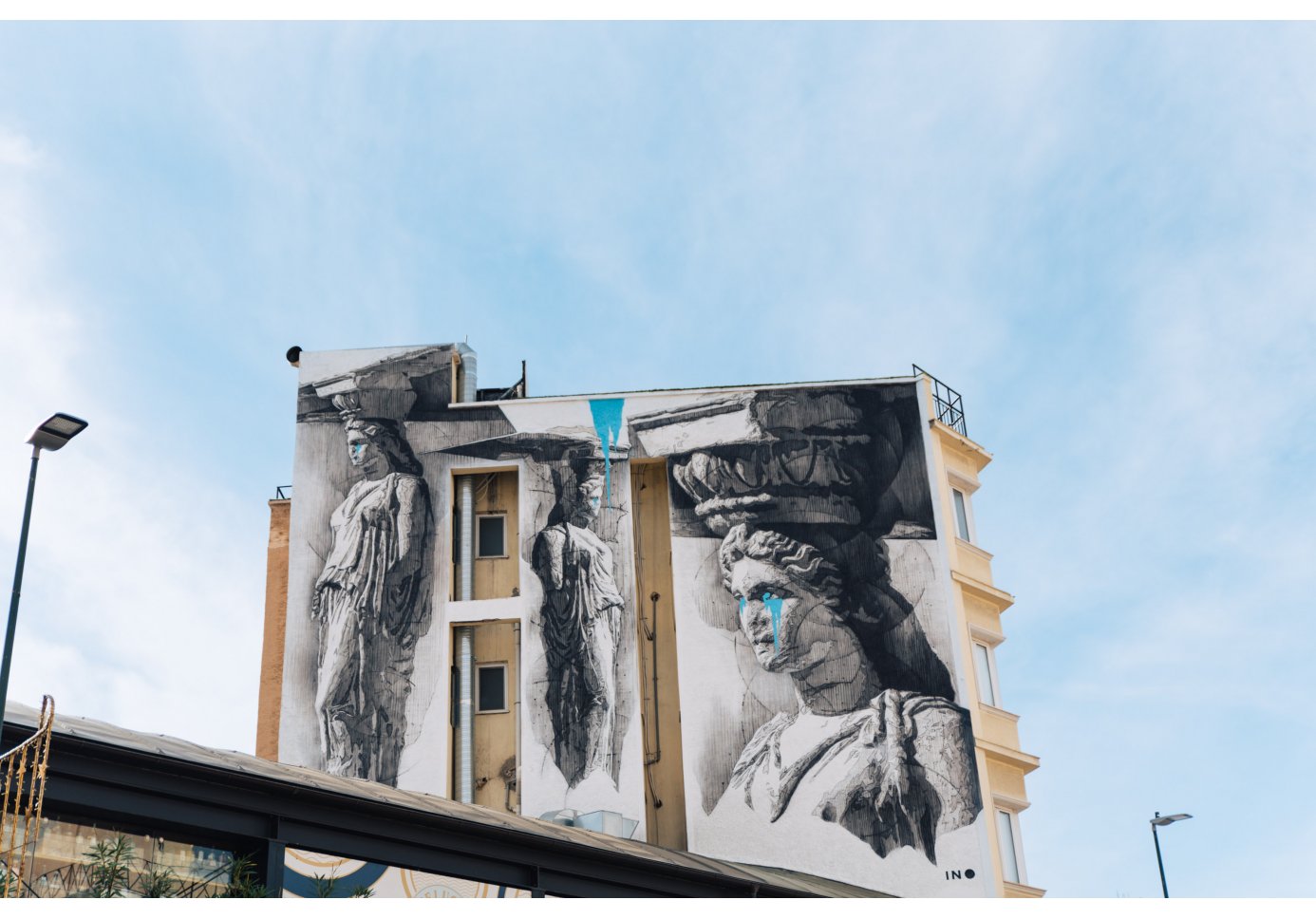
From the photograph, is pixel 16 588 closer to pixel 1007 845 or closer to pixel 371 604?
pixel 371 604

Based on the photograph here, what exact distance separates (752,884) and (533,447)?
15496 mm

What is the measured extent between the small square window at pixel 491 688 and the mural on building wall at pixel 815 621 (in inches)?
175

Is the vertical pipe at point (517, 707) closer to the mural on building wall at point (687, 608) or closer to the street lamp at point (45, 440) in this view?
the mural on building wall at point (687, 608)

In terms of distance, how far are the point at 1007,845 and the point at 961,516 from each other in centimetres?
833

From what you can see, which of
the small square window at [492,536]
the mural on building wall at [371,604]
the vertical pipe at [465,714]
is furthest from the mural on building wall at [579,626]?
the mural on building wall at [371,604]

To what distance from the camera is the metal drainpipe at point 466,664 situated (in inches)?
1372

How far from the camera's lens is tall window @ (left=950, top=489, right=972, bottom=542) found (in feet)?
125

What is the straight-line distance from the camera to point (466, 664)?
36.1 m

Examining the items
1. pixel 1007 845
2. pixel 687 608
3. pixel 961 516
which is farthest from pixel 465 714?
pixel 961 516

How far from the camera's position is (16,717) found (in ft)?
58.2

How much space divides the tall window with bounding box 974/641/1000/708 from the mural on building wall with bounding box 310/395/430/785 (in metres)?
13.4
